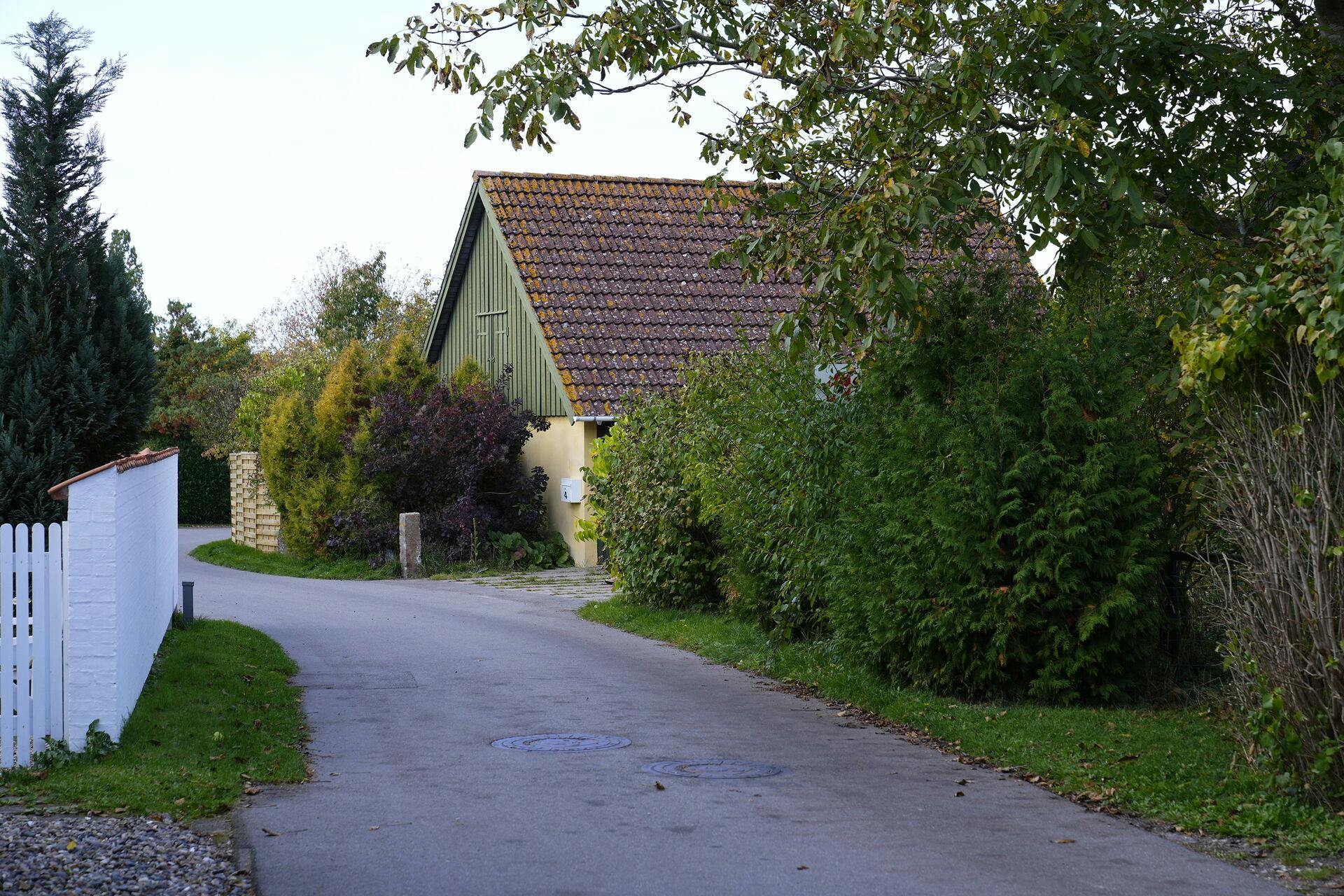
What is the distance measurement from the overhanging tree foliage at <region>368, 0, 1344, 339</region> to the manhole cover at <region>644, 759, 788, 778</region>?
303 cm

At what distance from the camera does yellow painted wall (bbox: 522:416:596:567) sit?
25938mm

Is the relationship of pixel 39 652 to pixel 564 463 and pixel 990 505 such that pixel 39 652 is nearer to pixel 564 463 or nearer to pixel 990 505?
pixel 990 505

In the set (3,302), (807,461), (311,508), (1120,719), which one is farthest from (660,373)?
(1120,719)

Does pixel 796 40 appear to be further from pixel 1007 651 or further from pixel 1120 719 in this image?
pixel 1120 719

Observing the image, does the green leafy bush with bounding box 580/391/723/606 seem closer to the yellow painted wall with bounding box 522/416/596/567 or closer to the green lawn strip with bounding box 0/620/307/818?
the green lawn strip with bounding box 0/620/307/818

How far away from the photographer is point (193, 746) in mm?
9227

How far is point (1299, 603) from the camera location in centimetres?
755

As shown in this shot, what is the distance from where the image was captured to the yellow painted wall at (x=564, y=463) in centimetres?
2594

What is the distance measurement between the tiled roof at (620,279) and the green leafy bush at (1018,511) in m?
14.5

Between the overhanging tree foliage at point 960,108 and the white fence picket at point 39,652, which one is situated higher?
the overhanging tree foliage at point 960,108

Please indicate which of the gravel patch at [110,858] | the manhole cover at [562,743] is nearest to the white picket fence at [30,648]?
the gravel patch at [110,858]

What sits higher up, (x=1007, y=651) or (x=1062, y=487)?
(x=1062, y=487)

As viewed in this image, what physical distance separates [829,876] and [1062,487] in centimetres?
458

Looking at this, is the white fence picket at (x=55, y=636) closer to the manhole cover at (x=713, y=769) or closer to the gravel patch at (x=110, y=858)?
the gravel patch at (x=110, y=858)
